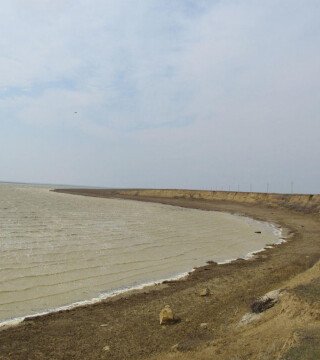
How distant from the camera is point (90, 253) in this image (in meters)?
16.0

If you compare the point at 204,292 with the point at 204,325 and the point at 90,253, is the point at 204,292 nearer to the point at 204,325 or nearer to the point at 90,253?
the point at 204,325

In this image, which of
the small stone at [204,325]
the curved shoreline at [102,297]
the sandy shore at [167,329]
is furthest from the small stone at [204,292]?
the small stone at [204,325]

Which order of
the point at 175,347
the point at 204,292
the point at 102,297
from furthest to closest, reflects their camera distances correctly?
the point at 102,297, the point at 204,292, the point at 175,347

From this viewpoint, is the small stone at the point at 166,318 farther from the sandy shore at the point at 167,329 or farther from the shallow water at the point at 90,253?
the shallow water at the point at 90,253

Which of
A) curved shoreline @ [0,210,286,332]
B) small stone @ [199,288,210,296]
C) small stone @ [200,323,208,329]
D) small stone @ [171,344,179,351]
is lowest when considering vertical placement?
curved shoreline @ [0,210,286,332]

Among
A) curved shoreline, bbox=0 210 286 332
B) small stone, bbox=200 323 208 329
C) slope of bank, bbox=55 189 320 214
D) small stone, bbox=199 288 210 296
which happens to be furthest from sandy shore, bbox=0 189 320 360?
slope of bank, bbox=55 189 320 214

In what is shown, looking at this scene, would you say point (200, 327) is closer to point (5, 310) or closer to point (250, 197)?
point (5, 310)

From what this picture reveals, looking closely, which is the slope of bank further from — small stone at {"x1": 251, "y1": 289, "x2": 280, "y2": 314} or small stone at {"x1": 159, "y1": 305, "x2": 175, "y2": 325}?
small stone at {"x1": 159, "y1": 305, "x2": 175, "y2": 325}

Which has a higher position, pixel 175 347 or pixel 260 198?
pixel 260 198

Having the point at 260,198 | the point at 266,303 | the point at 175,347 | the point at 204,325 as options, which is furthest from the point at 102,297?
the point at 260,198

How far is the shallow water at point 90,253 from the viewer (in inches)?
438

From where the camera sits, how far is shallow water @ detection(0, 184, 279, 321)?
36.5ft

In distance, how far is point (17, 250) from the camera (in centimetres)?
1545

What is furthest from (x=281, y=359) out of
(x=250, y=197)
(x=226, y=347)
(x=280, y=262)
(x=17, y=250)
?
(x=250, y=197)
